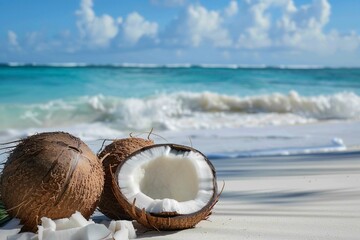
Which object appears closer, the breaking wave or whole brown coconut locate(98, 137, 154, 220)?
whole brown coconut locate(98, 137, 154, 220)

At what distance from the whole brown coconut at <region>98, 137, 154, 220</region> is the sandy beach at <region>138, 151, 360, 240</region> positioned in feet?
0.91

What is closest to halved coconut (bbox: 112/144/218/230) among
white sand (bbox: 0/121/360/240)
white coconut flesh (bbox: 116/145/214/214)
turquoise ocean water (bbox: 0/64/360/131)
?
white coconut flesh (bbox: 116/145/214/214)

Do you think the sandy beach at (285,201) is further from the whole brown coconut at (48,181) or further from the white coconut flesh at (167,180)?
the whole brown coconut at (48,181)

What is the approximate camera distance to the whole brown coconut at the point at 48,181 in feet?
10.1

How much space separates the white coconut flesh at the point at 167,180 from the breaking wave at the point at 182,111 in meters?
9.18

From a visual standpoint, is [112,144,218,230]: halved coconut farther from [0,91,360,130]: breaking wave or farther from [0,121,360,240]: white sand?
[0,91,360,130]: breaking wave

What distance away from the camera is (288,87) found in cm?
2381

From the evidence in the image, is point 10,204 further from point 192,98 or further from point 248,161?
point 192,98

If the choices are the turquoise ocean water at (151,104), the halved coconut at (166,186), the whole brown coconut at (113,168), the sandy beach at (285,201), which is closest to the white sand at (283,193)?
the sandy beach at (285,201)

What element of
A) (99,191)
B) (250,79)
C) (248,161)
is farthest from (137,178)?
(250,79)

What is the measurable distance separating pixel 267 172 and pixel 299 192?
1.25 meters

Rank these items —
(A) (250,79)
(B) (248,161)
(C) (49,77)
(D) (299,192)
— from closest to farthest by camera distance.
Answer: (D) (299,192)
(B) (248,161)
(C) (49,77)
(A) (250,79)

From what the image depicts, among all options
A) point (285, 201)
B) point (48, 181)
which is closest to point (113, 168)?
point (48, 181)

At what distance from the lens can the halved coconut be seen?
3.20 metres
